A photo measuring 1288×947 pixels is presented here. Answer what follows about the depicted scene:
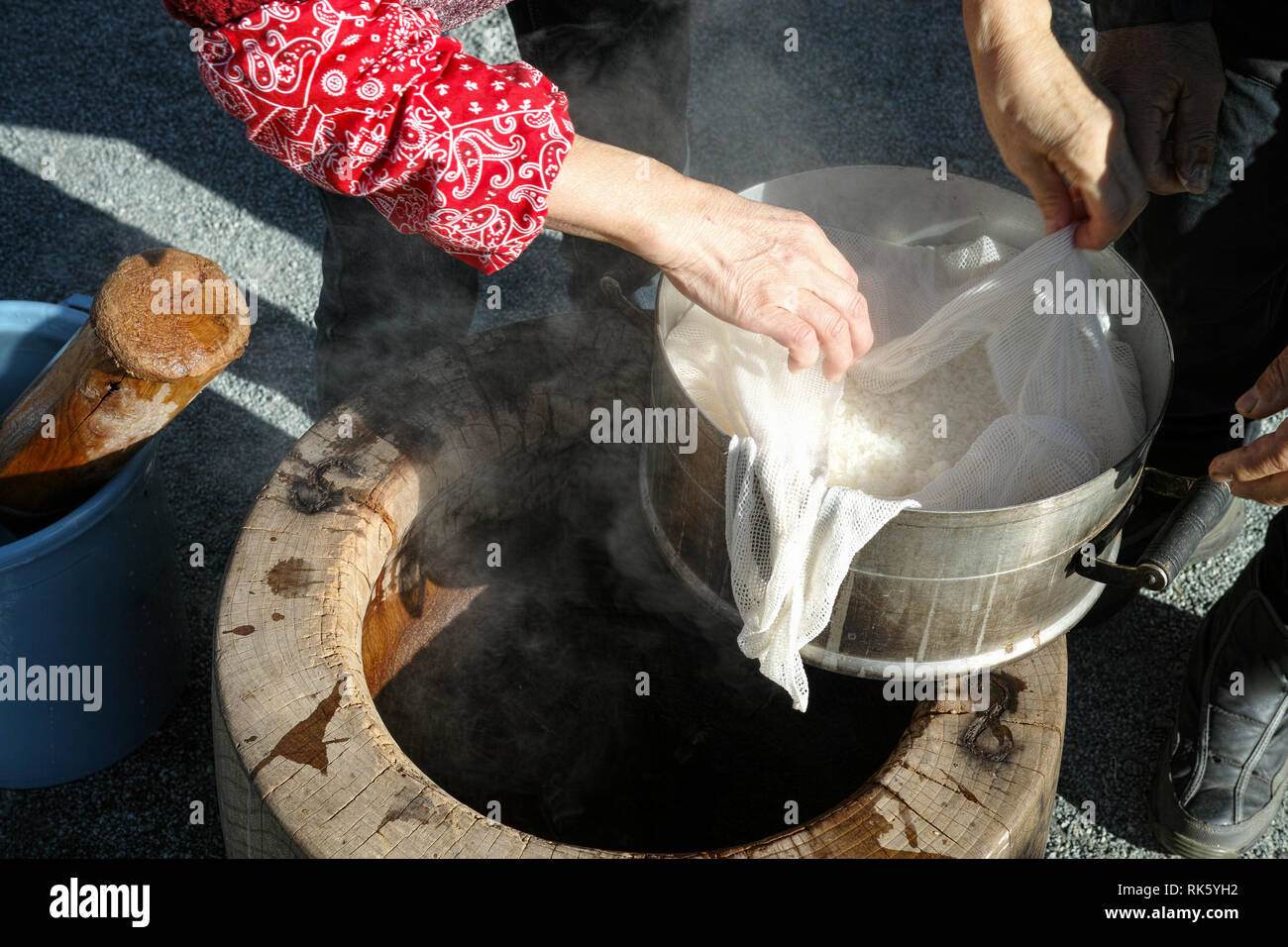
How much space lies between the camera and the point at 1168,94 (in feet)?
5.17

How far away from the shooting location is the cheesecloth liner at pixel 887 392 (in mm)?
1299

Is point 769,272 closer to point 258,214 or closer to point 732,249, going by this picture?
point 732,249

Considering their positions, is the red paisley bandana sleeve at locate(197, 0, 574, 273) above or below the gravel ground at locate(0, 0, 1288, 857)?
above

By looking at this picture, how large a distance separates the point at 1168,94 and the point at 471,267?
1340mm

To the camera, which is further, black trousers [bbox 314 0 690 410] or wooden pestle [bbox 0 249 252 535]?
black trousers [bbox 314 0 690 410]

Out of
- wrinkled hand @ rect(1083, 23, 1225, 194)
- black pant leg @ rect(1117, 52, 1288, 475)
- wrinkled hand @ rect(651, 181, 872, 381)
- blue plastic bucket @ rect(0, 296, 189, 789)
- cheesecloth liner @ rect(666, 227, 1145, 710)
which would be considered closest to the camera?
cheesecloth liner @ rect(666, 227, 1145, 710)

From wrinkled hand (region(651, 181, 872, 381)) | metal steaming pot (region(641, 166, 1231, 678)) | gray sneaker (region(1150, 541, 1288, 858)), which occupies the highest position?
wrinkled hand (region(651, 181, 872, 381))

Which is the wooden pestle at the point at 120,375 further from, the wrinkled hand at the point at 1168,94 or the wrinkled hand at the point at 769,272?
the wrinkled hand at the point at 1168,94

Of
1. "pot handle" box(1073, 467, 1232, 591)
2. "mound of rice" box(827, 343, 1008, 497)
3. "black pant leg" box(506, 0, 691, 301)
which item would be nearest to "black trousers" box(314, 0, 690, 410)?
"black pant leg" box(506, 0, 691, 301)

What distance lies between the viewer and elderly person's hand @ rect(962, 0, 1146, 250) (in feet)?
4.79

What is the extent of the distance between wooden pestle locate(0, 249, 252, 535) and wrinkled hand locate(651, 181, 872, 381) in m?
0.60

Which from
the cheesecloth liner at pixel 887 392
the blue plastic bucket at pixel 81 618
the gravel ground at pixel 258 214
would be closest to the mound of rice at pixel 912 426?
the cheesecloth liner at pixel 887 392

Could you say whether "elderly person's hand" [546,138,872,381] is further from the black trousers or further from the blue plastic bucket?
the blue plastic bucket

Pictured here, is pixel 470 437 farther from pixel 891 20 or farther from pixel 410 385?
pixel 891 20
